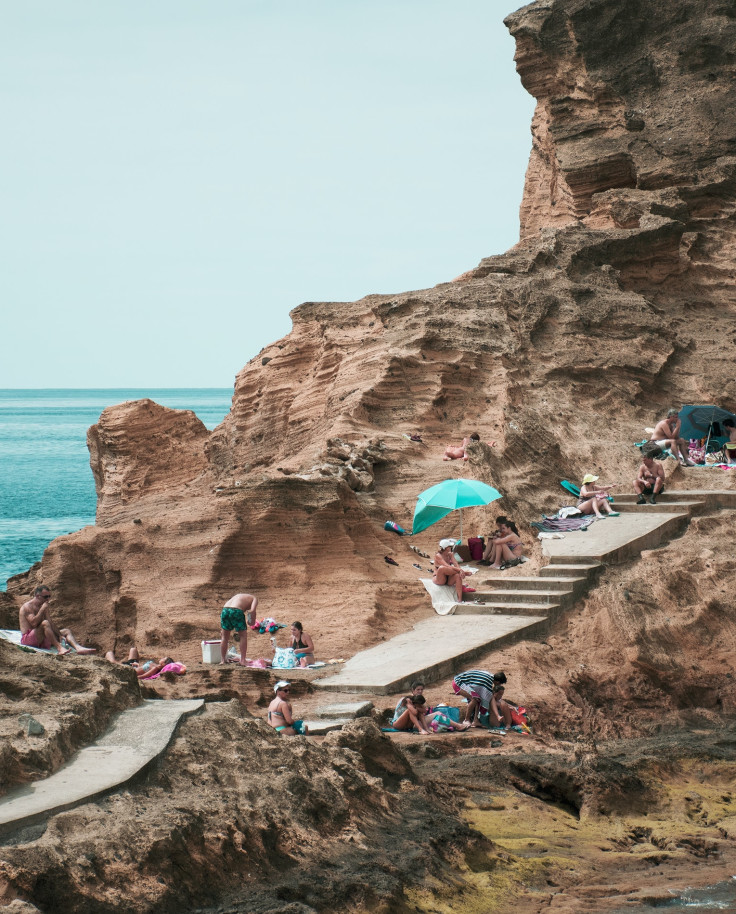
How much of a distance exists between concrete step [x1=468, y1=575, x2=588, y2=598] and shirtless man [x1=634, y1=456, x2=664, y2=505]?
9.42 ft

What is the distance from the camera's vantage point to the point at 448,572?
15039 mm

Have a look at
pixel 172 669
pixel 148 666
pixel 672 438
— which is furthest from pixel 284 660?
pixel 672 438

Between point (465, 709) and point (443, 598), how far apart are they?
330cm

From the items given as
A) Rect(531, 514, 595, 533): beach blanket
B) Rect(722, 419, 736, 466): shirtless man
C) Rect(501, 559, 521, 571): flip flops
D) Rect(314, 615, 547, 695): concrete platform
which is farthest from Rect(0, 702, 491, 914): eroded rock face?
Rect(722, 419, 736, 466): shirtless man

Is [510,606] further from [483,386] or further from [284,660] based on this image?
[483,386]

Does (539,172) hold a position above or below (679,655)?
above

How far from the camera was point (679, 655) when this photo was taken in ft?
44.6

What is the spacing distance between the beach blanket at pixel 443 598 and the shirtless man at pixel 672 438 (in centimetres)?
527

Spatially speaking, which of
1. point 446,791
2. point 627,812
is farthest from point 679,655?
point 446,791

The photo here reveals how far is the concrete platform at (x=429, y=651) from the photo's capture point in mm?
12414

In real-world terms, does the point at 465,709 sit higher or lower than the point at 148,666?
lower

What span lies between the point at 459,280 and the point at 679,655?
390 inches

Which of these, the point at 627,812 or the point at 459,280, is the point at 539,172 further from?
the point at 627,812

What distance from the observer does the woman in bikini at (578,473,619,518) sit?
16984 mm
